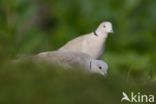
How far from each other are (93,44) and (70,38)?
5.81 m

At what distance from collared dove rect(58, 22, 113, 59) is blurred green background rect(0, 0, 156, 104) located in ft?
0.60

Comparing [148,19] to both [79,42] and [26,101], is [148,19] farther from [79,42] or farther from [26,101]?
[26,101]

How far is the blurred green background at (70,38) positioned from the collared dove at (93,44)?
0.60 feet

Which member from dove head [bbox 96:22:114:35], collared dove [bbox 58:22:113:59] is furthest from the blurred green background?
dove head [bbox 96:22:114:35]

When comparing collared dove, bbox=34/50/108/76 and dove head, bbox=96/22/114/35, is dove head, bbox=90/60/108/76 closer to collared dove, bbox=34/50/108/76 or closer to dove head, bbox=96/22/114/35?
collared dove, bbox=34/50/108/76

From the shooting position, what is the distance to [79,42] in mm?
4578

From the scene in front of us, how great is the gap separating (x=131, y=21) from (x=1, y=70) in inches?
347

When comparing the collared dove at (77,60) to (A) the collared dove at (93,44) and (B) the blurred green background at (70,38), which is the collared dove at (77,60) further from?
(A) the collared dove at (93,44)

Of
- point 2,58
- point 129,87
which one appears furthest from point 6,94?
point 129,87

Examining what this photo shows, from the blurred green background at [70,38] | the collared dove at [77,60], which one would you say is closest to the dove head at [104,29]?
the blurred green background at [70,38]

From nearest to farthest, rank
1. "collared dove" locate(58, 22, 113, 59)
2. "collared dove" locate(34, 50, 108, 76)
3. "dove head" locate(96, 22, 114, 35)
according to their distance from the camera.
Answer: "collared dove" locate(34, 50, 108, 76) → "collared dove" locate(58, 22, 113, 59) → "dove head" locate(96, 22, 114, 35)

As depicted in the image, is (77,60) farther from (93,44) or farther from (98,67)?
(93,44)

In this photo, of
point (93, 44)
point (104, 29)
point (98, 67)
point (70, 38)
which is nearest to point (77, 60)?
Answer: point (98, 67)

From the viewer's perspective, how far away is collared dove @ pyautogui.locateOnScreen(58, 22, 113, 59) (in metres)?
4.45
